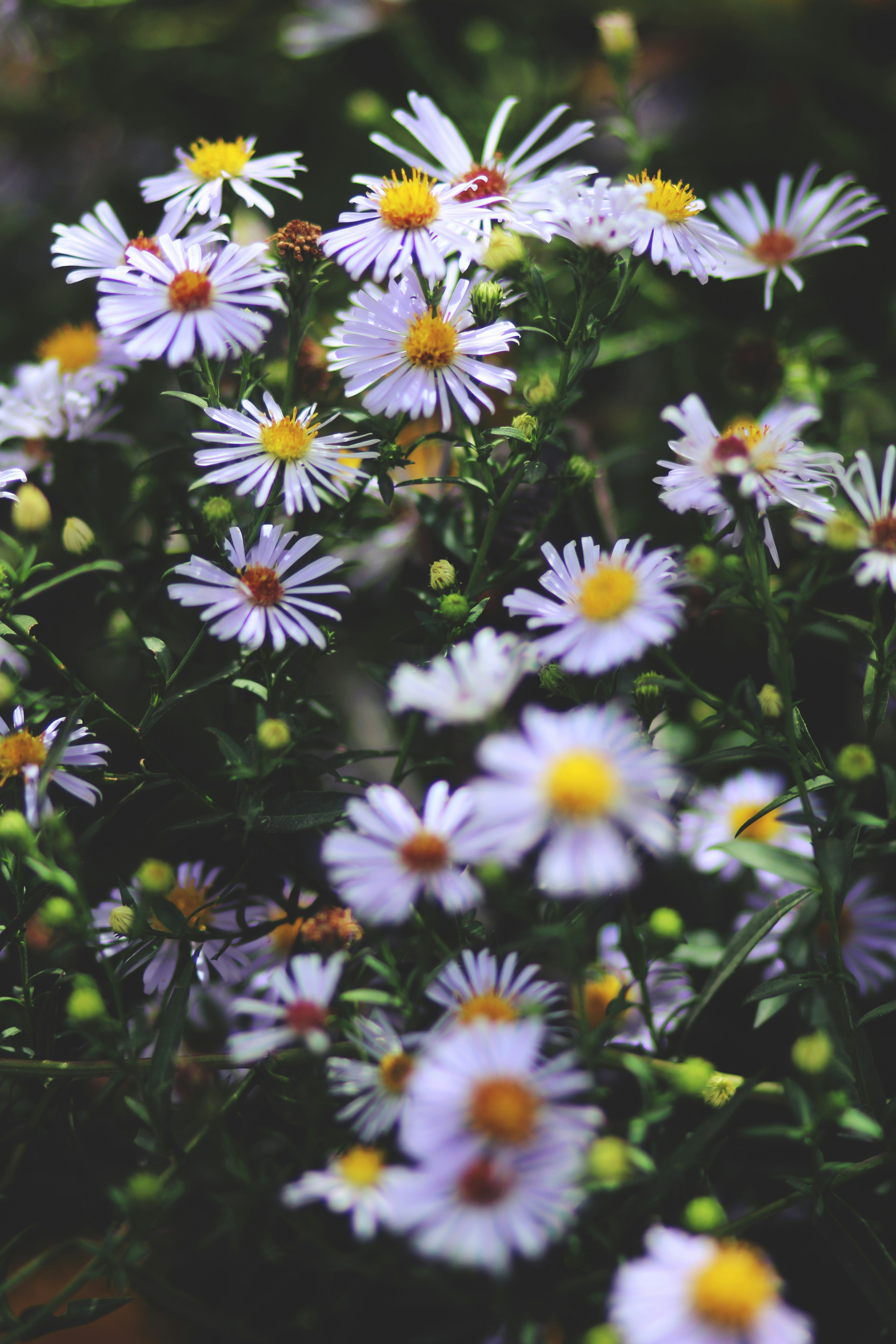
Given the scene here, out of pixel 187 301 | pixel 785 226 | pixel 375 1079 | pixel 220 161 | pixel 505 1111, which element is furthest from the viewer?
pixel 785 226

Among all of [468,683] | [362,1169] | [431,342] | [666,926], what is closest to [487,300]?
[431,342]

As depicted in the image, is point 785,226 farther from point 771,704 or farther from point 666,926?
point 666,926

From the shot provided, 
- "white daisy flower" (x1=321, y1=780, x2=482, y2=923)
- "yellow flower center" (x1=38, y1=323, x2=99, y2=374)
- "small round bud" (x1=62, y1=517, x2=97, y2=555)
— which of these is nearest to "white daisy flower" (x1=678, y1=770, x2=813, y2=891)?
"white daisy flower" (x1=321, y1=780, x2=482, y2=923)

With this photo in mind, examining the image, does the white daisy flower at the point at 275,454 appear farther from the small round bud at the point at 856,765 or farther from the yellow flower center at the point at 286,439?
the small round bud at the point at 856,765

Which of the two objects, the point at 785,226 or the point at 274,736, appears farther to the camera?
the point at 785,226

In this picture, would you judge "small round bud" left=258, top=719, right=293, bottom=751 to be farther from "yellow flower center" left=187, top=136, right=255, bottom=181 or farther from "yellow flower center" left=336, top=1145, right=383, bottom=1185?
"yellow flower center" left=187, top=136, right=255, bottom=181

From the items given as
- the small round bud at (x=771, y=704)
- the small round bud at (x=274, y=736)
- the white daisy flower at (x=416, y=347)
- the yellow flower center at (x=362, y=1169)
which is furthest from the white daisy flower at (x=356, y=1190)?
the white daisy flower at (x=416, y=347)
